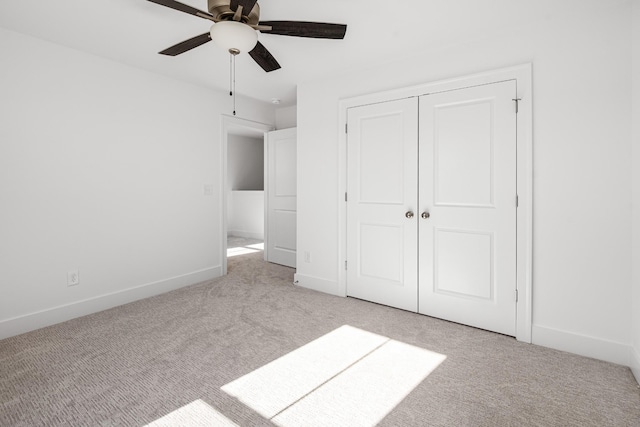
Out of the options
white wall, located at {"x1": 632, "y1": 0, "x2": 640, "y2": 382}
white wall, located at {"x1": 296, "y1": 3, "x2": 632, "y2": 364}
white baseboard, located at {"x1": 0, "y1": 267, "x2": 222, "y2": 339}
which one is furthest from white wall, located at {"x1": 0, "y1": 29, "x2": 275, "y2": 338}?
white wall, located at {"x1": 632, "y1": 0, "x2": 640, "y2": 382}

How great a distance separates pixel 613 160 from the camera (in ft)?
6.75

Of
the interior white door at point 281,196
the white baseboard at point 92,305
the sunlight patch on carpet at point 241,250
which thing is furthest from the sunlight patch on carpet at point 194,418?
the sunlight patch on carpet at point 241,250

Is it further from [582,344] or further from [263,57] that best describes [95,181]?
[582,344]

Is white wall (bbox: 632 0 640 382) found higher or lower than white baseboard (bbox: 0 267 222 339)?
higher

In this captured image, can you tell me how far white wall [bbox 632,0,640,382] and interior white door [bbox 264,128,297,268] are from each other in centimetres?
344

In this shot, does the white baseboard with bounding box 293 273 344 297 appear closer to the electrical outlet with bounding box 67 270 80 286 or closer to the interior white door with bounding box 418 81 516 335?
the interior white door with bounding box 418 81 516 335

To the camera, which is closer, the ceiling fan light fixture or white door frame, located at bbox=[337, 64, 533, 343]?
the ceiling fan light fixture

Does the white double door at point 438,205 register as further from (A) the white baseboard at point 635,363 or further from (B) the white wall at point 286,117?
(B) the white wall at point 286,117

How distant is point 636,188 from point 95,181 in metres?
4.17

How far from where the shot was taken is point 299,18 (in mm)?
2242

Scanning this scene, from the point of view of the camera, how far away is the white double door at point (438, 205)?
2469mm

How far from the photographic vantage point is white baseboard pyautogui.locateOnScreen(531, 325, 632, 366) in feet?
6.76

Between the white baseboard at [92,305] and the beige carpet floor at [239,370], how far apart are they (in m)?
0.10

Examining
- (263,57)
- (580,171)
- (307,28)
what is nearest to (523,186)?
(580,171)
